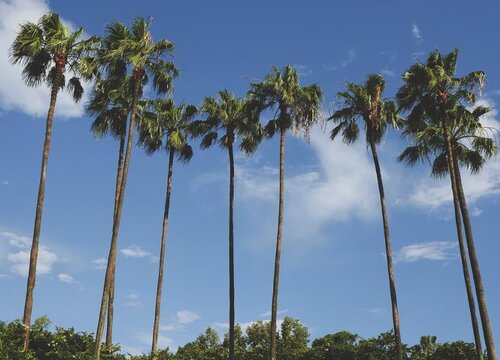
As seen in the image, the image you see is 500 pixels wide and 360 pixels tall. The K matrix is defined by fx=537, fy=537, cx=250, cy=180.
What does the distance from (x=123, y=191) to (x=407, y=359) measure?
22.3m

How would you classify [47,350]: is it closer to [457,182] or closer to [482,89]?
[457,182]

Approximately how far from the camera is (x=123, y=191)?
25266 millimetres

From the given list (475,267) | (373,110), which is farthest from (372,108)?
(475,267)

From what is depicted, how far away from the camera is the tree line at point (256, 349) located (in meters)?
22.0

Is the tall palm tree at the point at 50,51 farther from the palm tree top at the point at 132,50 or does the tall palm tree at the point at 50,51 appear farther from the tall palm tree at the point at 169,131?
the tall palm tree at the point at 169,131

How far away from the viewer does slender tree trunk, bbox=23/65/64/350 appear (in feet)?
74.7

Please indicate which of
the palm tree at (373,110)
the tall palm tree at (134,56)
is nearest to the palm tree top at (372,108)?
the palm tree at (373,110)

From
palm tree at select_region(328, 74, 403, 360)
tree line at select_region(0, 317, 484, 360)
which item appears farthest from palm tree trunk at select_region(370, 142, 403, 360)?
tree line at select_region(0, 317, 484, 360)

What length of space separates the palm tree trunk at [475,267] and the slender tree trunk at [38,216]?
19.9 metres

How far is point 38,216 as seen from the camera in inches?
967

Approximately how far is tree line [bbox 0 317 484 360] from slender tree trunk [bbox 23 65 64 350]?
0.52 m

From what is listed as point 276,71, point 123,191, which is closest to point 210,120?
point 276,71

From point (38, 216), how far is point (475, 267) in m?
20.7

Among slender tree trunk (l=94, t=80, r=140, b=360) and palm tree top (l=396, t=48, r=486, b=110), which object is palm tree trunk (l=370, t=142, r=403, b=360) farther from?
slender tree trunk (l=94, t=80, r=140, b=360)
